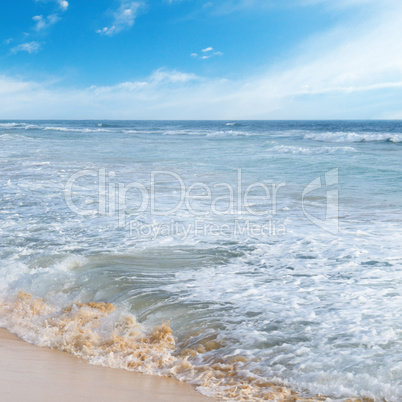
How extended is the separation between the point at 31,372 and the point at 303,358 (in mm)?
2017

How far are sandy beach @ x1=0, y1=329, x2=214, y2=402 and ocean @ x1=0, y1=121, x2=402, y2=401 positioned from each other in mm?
130

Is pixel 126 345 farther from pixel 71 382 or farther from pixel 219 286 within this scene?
pixel 219 286

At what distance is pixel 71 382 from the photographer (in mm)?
2775

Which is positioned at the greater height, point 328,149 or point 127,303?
point 328,149

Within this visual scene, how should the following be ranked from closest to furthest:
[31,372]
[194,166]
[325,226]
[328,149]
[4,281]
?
1. [31,372]
2. [4,281]
3. [325,226]
4. [194,166]
5. [328,149]

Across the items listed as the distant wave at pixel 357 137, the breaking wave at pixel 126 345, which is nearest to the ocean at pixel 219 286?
the breaking wave at pixel 126 345

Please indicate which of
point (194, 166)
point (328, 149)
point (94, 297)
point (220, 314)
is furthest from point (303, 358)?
point (328, 149)

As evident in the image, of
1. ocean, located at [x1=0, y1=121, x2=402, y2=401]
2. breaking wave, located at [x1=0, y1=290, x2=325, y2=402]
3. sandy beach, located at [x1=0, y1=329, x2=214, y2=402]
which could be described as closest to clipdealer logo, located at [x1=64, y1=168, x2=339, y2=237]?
ocean, located at [x1=0, y1=121, x2=402, y2=401]

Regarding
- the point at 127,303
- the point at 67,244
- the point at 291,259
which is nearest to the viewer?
the point at 127,303

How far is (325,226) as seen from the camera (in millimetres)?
7027

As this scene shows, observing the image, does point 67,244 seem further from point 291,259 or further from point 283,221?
point 283,221

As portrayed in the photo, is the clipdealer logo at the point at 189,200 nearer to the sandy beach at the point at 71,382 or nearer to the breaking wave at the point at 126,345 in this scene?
the breaking wave at the point at 126,345

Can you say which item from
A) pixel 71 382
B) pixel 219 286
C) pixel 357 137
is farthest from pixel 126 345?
pixel 357 137

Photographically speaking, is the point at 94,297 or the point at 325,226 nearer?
the point at 94,297
